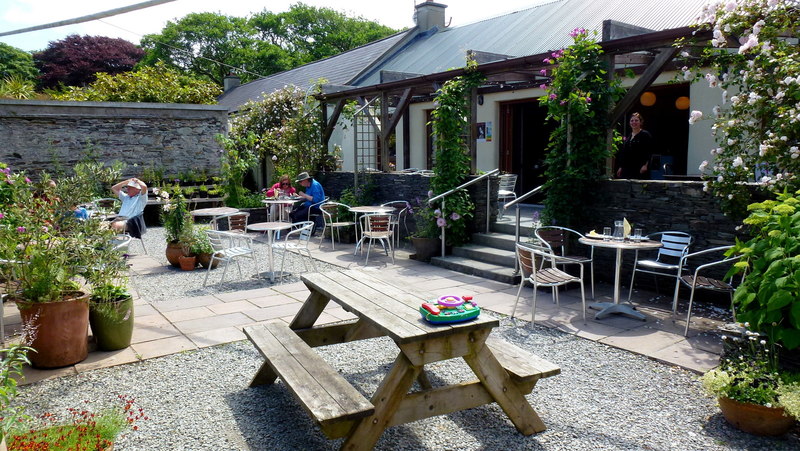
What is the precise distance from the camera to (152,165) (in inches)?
520

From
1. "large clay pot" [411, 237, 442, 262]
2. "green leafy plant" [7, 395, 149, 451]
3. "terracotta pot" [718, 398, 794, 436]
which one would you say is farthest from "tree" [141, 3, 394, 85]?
"terracotta pot" [718, 398, 794, 436]

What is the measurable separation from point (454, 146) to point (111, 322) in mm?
5054

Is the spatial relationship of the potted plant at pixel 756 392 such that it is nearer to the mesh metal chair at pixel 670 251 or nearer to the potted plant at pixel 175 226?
the mesh metal chair at pixel 670 251

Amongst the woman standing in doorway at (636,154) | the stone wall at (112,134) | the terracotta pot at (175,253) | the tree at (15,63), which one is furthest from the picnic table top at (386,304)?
the tree at (15,63)

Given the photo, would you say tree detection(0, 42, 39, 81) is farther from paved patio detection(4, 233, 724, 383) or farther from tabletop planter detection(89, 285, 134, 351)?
tabletop planter detection(89, 285, 134, 351)

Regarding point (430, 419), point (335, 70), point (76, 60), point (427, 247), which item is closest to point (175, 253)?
point (427, 247)

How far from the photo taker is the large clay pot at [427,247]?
791 centimetres

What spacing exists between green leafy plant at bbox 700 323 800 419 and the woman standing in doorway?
155 inches

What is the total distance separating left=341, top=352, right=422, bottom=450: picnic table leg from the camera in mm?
2615

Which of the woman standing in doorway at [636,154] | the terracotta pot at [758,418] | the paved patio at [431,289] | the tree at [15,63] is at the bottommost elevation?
the paved patio at [431,289]

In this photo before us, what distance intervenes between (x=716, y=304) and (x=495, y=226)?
3.17 metres

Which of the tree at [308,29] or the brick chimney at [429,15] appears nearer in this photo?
the brick chimney at [429,15]

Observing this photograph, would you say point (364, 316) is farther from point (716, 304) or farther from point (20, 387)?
point (716, 304)

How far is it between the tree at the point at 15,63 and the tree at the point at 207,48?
21.0ft
